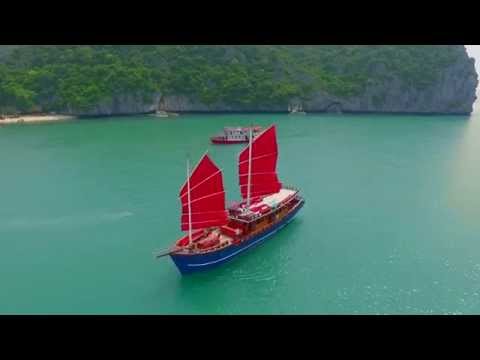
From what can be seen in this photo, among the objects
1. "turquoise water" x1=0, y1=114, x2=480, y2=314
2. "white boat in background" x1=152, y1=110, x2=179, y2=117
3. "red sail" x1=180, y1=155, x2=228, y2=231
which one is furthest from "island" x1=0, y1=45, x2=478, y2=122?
"red sail" x1=180, y1=155, x2=228, y2=231

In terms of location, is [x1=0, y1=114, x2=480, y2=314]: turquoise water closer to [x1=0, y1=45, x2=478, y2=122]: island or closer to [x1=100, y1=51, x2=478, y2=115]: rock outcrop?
[x1=0, y1=45, x2=478, y2=122]: island

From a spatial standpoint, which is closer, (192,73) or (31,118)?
(31,118)

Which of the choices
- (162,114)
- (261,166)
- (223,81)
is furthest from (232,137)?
(223,81)

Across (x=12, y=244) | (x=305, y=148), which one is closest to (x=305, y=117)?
(x=305, y=148)

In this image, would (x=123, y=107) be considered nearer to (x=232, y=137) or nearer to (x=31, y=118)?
(x=31, y=118)

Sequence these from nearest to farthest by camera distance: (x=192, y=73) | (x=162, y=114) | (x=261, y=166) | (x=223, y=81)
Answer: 1. (x=261, y=166)
2. (x=162, y=114)
3. (x=223, y=81)
4. (x=192, y=73)

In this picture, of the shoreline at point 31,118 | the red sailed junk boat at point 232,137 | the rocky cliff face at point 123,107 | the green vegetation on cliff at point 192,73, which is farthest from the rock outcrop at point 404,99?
the red sailed junk boat at point 232,137
